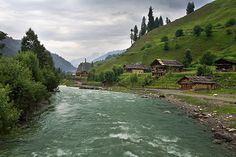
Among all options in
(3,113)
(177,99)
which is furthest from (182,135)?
(177,99)

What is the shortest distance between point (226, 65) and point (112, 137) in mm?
103975

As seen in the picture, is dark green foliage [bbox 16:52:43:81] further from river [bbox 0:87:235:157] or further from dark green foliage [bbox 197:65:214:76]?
dark green foliage [bbox 197:65:214:76]

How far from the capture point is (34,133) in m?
46.9

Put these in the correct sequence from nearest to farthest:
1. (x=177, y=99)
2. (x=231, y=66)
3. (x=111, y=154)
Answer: (x=111, y=154) → (x=177, y=99) → (x=231, y=66)

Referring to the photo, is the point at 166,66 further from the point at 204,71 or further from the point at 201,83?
the point at 201,83

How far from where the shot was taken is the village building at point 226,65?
133250 mm

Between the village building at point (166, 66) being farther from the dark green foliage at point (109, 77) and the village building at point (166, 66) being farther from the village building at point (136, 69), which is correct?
the dark green foliage at point (109, 77)

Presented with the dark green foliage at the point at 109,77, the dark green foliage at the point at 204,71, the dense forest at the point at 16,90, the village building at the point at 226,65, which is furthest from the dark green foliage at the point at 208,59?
the dense forest at the point at 16,90

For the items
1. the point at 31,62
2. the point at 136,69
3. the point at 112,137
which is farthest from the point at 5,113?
the point at 136,69

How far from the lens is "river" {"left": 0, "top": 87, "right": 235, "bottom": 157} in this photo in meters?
37.3

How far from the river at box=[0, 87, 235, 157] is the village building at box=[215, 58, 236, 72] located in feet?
251

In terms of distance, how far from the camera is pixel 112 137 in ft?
146

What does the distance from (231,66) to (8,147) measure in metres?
115

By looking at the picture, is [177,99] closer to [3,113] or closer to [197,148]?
[197,148]
